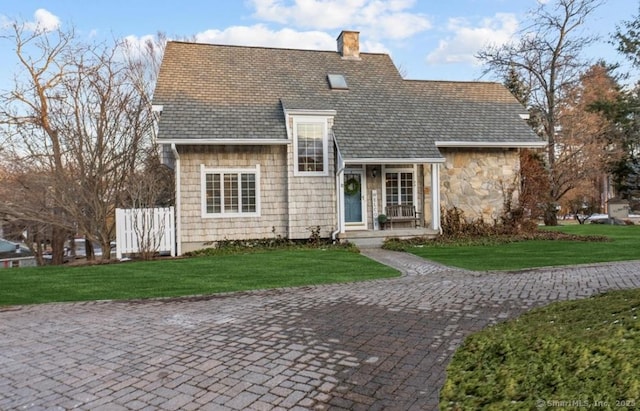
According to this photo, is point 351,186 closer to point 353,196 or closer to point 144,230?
point 353,196

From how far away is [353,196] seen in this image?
1548 centimetres

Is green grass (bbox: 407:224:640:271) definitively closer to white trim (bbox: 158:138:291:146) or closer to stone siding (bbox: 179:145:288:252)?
stone siding (bbox: 179:145:288:252)

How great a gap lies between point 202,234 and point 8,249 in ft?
65.6

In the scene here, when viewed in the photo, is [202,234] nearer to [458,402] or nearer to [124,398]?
[124,398]

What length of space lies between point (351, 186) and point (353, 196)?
36 centimetres

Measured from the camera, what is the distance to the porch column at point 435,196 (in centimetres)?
1479

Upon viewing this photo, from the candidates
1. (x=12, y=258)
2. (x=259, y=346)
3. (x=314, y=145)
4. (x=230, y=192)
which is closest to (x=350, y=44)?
(x=314, y=145)

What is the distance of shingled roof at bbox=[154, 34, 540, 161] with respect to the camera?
46.2ft

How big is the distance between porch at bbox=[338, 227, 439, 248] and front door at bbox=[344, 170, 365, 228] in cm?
69

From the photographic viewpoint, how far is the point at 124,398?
3438 millimetres

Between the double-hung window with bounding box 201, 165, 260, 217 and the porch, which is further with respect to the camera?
the porch

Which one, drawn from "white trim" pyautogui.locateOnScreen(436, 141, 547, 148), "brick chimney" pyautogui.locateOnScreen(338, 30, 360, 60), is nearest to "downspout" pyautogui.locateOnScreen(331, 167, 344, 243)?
"white trim" pyautogui.locateOnScreen(436, 141, 547, 148)

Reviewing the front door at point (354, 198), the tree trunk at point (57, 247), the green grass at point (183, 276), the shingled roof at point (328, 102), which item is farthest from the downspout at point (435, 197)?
the tree trunk at point (57, 247)

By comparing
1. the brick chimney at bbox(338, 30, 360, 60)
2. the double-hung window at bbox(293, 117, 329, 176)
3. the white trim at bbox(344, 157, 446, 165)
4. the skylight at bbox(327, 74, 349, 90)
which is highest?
the brick chimney at bbox(338, 30, 360, 60)
